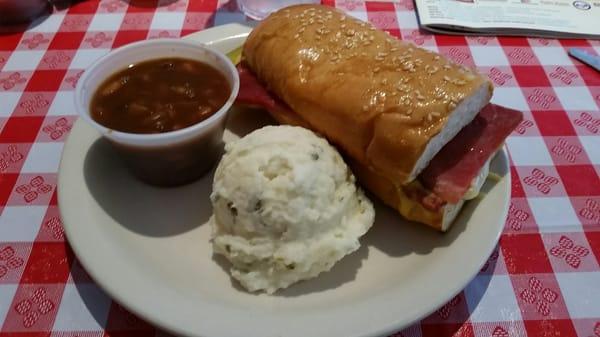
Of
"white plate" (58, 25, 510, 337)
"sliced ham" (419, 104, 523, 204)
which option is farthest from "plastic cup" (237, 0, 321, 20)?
"sliced ham" (419, 104, 523, 204)

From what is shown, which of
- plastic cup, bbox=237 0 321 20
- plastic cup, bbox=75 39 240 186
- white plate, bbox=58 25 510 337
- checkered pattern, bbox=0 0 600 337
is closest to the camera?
white plate, bbox=58 25 510 337

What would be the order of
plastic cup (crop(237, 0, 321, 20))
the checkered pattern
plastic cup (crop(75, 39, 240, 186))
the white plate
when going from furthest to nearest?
plastic cup (crop(237, 0, 321, 20))
plastic cup (crop(75, 39, 240, 186))
the checkered pattern
the white plate

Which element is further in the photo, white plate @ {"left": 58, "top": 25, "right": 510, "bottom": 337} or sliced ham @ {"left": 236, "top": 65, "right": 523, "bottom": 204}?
sliced ham @ {"left": 236, "top": 65, "right": 523, "bottom": 204}

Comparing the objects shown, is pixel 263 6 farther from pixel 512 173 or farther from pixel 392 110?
pixel 512 173

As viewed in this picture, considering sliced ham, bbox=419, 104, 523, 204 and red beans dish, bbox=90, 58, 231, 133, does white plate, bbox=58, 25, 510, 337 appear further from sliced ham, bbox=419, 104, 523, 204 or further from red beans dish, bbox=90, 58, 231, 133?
red beans dish, bbox=90, 58, 231, 133

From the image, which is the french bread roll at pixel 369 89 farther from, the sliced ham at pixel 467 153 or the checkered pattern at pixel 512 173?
the checkered pattern at pixel 512 173

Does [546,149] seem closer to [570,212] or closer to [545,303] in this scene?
[570,212]
